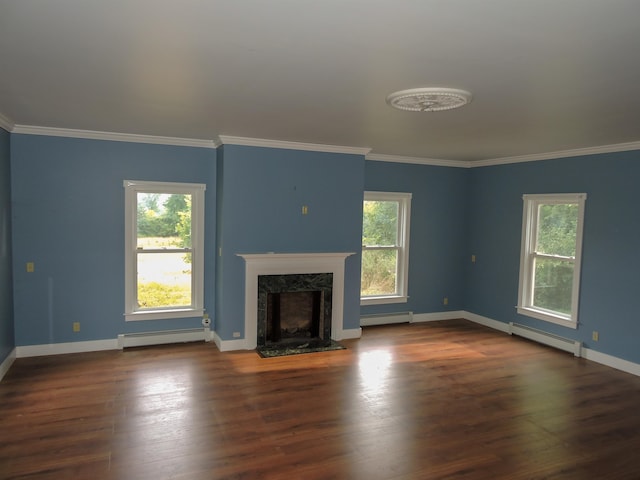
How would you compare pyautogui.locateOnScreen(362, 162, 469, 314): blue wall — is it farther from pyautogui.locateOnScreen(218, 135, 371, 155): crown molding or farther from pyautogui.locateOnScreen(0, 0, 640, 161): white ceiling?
pyautogui.locateOnScreen(0, 0, 640, 161): white ceiling

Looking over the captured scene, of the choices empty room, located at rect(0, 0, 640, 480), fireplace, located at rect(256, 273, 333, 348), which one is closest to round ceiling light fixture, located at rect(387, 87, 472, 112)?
empty room, located at rect(0, 0, 640, 480)

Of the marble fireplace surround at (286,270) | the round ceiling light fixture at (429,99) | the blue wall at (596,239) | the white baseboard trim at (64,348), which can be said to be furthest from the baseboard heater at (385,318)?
the round ceiling light fixture at (429,99)

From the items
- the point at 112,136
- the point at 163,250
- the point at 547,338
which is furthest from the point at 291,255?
the point at 547,338

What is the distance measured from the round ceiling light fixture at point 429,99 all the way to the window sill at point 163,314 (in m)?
3.71

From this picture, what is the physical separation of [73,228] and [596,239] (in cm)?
615

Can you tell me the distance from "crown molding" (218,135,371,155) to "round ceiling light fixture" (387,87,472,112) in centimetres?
228

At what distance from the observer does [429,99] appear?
123 inches

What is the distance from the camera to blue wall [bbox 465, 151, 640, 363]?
5008 millimetres

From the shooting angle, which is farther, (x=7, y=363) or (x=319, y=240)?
(x=319, y=240)

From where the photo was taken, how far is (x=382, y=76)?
2.76 meters

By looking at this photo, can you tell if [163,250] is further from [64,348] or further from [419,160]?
[419,160]

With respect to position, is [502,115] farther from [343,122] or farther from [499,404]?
[499,404]

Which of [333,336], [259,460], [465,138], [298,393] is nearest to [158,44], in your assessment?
[259,460]

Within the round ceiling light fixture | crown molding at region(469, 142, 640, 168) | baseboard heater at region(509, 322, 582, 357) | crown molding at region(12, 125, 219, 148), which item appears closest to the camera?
the round ceiling light fixture
